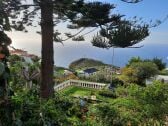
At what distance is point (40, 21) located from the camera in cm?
890

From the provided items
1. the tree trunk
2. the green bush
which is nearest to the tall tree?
the tree trunk

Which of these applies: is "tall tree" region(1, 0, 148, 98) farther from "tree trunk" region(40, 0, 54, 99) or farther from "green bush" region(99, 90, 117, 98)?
"green bush" region(99, 90, 117, 98)

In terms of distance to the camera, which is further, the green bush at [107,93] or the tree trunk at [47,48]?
the green bush at [107,93]

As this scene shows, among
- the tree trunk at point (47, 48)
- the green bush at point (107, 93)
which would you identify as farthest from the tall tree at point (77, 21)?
the green bush at point (107, 93)

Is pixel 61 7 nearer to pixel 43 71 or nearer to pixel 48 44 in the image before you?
pixel 48 44

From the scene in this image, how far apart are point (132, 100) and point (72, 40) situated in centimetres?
360

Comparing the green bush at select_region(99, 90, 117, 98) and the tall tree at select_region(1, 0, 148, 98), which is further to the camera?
the green bush at select_region(99, 90, 117, 98)

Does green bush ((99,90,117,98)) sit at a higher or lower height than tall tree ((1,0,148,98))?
lower

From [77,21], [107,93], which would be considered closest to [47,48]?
[77,21]

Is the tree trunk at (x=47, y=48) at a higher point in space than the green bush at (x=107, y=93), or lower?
higher

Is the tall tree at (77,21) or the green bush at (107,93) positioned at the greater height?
the tall tree at (77,21)

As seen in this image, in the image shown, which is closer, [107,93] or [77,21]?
[77,21]

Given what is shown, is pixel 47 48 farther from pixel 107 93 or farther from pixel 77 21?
pixel 107 93

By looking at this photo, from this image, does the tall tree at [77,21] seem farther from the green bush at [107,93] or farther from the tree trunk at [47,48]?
the green bush at [107,93]
